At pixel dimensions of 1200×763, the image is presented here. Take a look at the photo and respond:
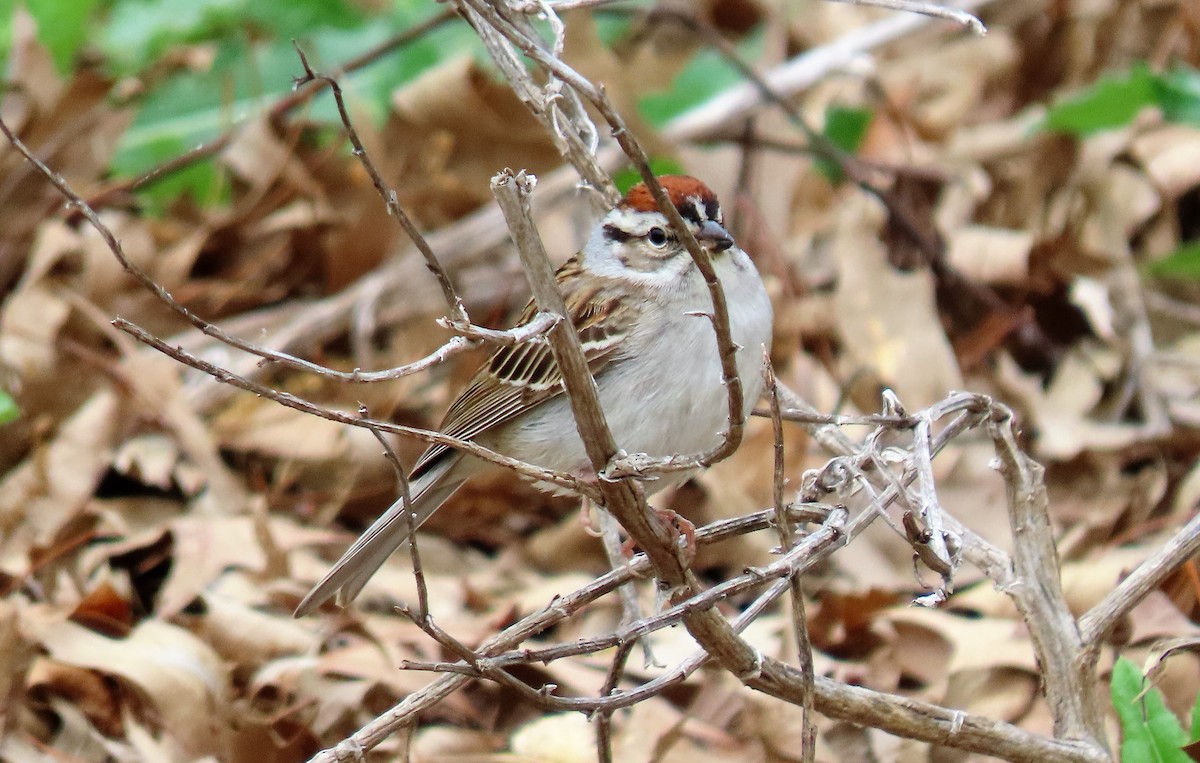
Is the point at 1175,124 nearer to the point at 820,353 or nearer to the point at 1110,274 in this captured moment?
the point at 1110,274

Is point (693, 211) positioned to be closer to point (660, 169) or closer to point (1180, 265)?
point (660, 169)

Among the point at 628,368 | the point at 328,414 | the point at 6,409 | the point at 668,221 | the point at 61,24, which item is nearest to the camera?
the point at 668,221

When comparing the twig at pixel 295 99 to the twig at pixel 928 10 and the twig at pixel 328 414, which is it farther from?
the twig at pixel 328 414

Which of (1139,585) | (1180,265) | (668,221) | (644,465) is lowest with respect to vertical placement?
(1180,265)

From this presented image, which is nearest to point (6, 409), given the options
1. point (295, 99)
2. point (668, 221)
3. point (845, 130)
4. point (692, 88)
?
point (295, 99)

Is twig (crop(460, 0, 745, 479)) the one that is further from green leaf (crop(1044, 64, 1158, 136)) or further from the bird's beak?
green leaf (crop(1044, 64, 1158, 136))

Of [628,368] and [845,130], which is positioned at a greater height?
[628,368]

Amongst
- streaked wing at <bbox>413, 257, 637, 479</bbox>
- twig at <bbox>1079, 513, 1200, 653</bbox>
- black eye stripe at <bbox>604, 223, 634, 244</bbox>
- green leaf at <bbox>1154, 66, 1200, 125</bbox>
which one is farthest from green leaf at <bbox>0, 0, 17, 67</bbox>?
twig at <bbox>1079, 513, 1200, 653</bbox>
